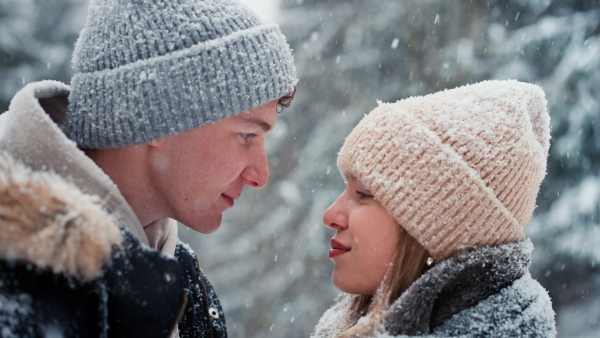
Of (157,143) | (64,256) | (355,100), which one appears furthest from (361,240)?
(355,100)

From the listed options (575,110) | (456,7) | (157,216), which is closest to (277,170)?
(456,7)

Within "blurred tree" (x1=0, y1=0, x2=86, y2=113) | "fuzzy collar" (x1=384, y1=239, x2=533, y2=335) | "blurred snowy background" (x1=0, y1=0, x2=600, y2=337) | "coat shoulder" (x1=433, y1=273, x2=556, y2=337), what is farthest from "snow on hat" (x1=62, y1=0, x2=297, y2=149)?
"blurred tree" (x1=0, y1=0, x2=86, y2=113)

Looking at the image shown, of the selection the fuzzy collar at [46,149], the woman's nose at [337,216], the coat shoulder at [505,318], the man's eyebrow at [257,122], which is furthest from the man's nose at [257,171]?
the coat shoulder at [505,318]

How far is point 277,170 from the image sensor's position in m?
8.29

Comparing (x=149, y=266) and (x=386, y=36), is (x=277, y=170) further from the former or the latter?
(x=149, y=266)

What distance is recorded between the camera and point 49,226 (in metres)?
1.40

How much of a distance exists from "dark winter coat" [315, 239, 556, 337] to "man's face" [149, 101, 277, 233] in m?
0.83

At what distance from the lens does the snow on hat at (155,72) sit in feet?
6.49

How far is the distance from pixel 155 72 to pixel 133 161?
1.20 feet

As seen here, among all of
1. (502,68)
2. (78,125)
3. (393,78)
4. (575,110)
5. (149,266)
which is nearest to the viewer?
(149,266)

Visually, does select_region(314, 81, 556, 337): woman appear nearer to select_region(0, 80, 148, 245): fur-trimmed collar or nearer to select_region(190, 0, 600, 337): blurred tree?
select_region(0, 80, 148, 245): fur-trimmed collar

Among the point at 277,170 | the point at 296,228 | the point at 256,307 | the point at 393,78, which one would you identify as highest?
the point at 393,78

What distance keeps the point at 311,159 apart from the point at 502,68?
2875mm

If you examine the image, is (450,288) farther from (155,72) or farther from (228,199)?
(155,72)
